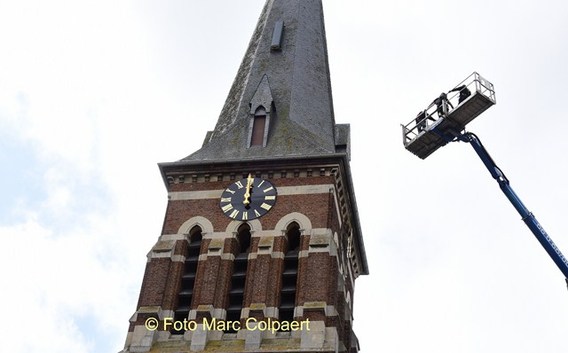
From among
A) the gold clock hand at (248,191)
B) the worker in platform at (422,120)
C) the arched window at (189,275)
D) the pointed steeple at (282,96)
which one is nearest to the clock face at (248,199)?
the gold clock hand at (248,191)

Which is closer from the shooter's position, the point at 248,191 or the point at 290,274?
the point at 290,274

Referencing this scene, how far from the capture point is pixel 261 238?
35000 mm

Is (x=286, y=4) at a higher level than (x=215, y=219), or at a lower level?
higher

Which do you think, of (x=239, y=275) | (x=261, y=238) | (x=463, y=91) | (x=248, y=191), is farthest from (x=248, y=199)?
(x=463, y=91)

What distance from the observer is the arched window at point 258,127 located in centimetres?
3872

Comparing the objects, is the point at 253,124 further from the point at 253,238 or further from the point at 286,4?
the point at 286,4

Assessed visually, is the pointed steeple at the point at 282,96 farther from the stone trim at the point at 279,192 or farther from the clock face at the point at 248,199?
the stone trim at the point at 279,192

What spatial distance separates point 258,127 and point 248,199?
14.1 feet

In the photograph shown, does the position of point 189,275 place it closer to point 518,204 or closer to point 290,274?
point 290,274

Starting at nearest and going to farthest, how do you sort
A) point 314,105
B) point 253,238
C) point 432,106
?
point 253,238 < point 432,106 < point 314,105

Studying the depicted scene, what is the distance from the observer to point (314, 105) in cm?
4147

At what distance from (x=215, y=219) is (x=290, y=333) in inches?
229

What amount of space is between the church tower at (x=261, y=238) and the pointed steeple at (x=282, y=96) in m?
0.07

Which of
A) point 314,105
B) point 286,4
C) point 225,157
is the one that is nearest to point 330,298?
point 225,157
